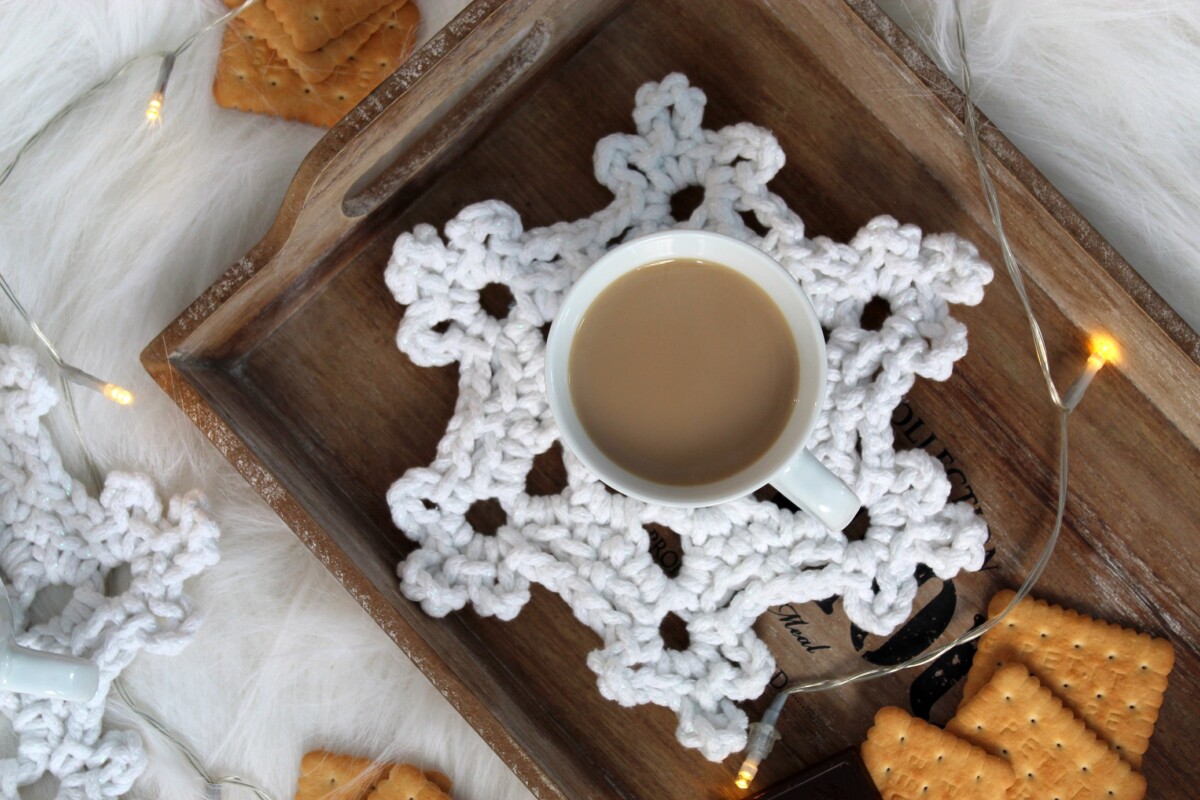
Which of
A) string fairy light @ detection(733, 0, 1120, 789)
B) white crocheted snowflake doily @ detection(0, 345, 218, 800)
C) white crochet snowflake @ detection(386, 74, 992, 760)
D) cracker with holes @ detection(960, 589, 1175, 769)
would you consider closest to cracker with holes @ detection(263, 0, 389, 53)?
white crochet snowflake @ detection(386, 74, 992, 760)

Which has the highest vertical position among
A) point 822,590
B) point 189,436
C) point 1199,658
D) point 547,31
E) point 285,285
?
point 547,31

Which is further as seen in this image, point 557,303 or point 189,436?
point 189,436

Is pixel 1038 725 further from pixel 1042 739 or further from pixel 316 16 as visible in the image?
pixel 316 16

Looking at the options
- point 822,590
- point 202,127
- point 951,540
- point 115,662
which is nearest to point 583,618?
point 822,590

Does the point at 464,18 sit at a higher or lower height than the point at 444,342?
higher

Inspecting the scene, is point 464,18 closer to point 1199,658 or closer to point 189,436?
point 189,436

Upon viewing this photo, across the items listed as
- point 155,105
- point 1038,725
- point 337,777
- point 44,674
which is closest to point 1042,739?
point 1038,725
